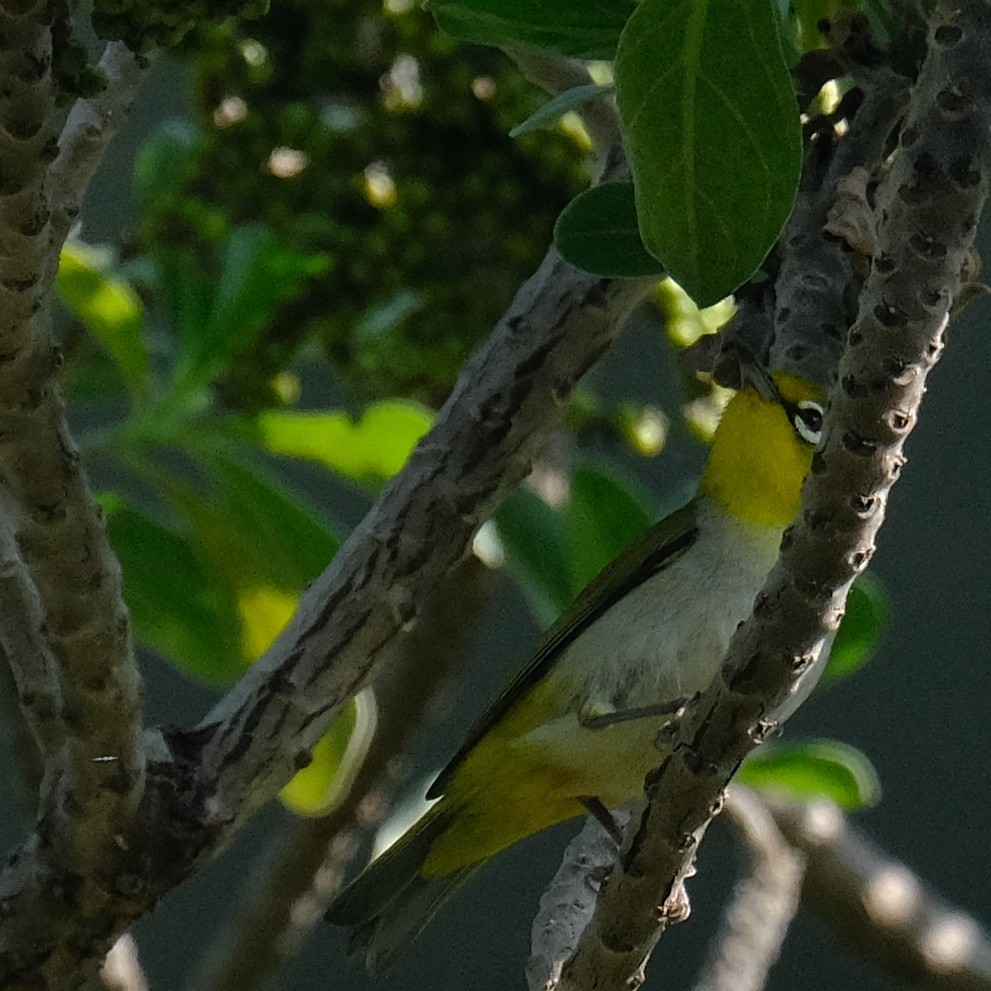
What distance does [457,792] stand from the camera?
105 centimetres

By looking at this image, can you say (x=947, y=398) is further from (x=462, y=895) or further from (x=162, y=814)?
(x=162, y=814)

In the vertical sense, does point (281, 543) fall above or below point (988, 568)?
above

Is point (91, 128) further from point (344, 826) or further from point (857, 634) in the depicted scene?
point (344, 826)

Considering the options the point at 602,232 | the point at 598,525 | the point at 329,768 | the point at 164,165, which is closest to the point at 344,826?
the point at 329,768

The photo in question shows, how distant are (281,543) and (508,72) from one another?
1.34 feet

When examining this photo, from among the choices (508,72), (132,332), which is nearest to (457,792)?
(132,332)

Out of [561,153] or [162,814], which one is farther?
[561,153]

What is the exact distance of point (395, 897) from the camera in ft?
3.42

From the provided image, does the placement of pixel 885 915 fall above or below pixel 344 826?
below

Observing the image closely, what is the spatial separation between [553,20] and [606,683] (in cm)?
48

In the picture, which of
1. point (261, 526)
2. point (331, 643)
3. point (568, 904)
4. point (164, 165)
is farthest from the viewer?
point (164, 165)

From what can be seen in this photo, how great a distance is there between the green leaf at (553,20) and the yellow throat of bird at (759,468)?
0.36 m

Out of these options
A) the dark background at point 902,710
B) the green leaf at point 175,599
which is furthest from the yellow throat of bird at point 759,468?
the dark background at point 902,710

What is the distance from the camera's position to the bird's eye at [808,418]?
3.08 ft
